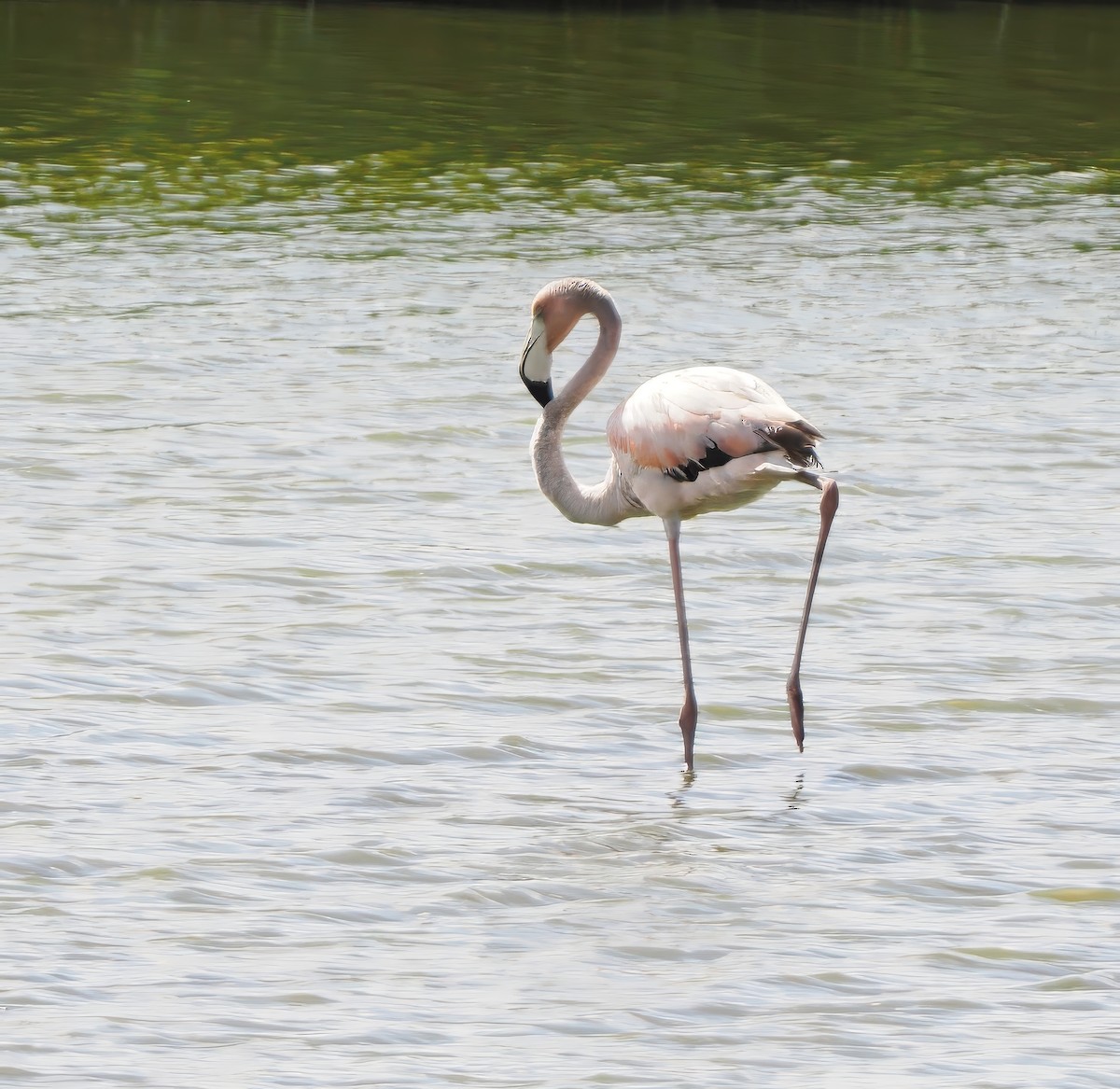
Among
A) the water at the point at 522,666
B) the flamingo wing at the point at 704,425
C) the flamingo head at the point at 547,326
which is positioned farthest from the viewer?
the flamingo head at the point at 547,326

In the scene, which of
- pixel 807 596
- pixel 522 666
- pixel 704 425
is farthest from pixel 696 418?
pixel 522 666

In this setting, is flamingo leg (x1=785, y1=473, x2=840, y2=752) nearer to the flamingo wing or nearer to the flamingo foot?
the flamingo wing

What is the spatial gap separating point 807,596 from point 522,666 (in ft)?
4.48

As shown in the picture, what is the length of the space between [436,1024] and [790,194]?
16.0 meters

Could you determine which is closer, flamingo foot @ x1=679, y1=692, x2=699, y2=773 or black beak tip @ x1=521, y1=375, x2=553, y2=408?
flamingo foot @ x1=679, y1=692, x2=699, y2=773

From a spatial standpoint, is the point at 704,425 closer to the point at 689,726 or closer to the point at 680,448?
the point at 680,448

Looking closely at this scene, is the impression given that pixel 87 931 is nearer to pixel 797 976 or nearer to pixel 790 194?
pixel 797 976

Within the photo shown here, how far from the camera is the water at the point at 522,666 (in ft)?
16.8

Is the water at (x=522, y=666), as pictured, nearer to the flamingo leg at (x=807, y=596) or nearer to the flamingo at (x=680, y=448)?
the flamingo leg at (x=807, y=596)

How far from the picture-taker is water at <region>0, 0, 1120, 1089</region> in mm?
5129

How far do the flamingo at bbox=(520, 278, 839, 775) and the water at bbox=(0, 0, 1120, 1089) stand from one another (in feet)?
1.91

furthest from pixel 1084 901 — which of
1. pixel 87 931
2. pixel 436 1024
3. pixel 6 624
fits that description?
pixel 6 624

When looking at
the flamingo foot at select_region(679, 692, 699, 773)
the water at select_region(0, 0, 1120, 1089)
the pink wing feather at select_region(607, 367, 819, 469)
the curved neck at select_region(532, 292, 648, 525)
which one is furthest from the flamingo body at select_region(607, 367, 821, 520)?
the water at select_region(0, 0, 1120, 1089)

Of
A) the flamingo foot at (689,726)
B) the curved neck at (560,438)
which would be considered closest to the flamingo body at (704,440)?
the curved neck at (560,438)
